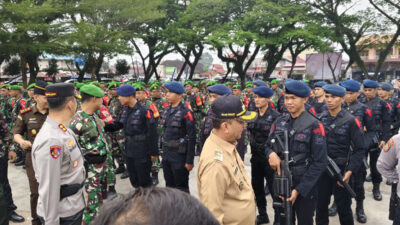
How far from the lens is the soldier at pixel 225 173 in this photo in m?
1.89

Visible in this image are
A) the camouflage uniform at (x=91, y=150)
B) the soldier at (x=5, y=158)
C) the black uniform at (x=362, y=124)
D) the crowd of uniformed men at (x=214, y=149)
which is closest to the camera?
the crowd of uniformed men at (x=214, y=149)

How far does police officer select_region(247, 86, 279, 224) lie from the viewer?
414 cm

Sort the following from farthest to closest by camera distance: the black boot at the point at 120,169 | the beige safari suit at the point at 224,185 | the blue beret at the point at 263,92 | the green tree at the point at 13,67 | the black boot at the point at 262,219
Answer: the green tree at the point at 13,67
the black boot at the point at 120,169
the blue beret at the point at 263,92
the black boot at the point at 262,219
the beige safari suit at the point at 224,185

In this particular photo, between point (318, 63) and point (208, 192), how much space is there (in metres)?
29.5

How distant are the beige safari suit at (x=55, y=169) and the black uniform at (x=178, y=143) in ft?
6.19

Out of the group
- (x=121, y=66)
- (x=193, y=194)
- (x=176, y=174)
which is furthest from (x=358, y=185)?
(x=121, y=66)

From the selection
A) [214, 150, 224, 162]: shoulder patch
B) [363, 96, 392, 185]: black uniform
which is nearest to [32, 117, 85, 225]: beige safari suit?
[214, 150, 224, 162]: shoulder patch

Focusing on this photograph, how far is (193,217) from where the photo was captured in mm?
710

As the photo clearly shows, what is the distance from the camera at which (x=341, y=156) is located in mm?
3666

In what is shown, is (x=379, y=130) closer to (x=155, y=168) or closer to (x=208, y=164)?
(x=155, y=168)

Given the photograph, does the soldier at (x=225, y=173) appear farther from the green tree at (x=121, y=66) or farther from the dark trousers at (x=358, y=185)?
the green tree at (x=121, y=66)

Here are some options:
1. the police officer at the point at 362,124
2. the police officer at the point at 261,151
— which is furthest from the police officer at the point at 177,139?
the police officer at the point at 362,124

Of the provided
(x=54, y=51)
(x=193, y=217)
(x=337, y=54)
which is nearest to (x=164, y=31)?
(x=54, y=51)

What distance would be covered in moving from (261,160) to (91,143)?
2.33m
